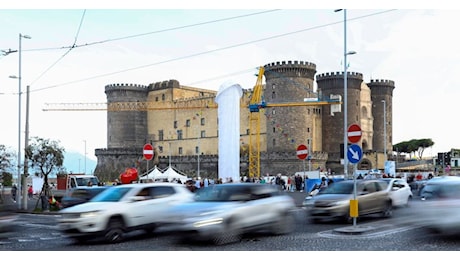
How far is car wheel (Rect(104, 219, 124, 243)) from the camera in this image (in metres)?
11.6

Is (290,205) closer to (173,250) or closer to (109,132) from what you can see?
(173,250)

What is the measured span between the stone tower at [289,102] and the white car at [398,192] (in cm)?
4961

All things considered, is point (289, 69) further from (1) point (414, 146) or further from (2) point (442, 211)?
(2) point (442, 211)

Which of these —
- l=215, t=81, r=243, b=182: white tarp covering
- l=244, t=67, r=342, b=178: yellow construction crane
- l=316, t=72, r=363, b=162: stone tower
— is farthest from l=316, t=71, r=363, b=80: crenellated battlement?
l=215, t=81, r=243, b=182: white tarp covering

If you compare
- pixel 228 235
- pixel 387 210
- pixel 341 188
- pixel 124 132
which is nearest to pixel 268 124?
pixel 124 132

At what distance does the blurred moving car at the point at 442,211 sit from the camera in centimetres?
1027

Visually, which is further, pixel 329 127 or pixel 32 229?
pixel 329 127

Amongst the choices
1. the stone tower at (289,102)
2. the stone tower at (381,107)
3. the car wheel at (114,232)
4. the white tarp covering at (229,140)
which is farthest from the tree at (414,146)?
the car wheel at (114,232)

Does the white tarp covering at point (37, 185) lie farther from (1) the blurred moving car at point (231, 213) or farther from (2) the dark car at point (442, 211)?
(2) the dark car at point (442, 211)

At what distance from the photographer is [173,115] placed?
9169cm

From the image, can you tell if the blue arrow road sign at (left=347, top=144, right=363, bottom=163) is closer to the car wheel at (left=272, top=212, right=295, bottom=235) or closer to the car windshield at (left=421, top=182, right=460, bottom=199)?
the car windshield at (left=421, top=182, right=460, bottom=199)

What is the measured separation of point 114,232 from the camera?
11.8 metres

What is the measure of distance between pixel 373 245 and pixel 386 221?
16.4ft
